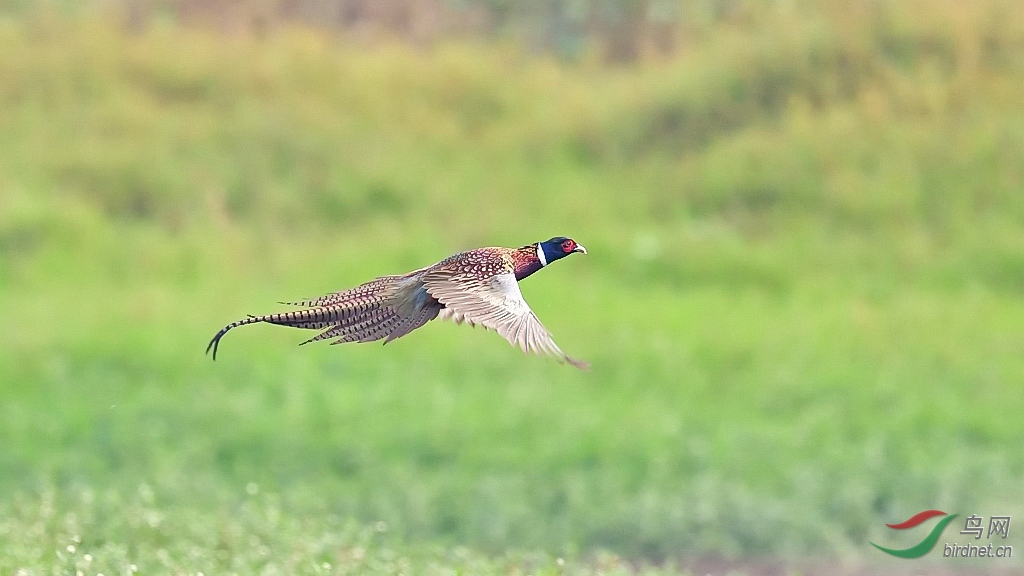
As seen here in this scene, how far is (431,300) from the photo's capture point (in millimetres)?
4262

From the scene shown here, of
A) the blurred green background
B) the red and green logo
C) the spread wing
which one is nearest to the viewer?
the spread wing

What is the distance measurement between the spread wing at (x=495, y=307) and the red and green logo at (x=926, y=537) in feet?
19.1

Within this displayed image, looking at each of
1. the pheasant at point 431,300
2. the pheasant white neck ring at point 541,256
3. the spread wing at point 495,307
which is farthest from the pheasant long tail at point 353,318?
the pheasant white neck ring at point 541,256

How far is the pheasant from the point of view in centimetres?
409

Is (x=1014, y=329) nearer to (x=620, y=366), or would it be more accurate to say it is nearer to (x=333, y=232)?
(x=620, y=366)

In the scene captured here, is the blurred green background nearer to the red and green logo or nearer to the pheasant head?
the red and green logo

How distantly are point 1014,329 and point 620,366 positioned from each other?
11.9 ft

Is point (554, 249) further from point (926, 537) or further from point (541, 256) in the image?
point (926, 537)

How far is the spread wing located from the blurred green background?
2728 mm

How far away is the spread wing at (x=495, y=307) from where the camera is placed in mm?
3908

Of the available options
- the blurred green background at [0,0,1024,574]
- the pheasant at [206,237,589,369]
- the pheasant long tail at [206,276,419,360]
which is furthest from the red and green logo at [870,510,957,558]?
the pheasant long tail at [206,276,419,360]

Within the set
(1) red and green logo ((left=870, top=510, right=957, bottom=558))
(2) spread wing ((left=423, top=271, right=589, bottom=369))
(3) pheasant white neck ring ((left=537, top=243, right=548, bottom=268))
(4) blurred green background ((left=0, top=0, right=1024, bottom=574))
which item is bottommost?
(2) spread wing ((left=423, top=271, right=589, bottom=369))

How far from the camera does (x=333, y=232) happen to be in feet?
51.7

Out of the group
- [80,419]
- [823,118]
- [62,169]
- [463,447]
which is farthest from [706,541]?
[62,169]
